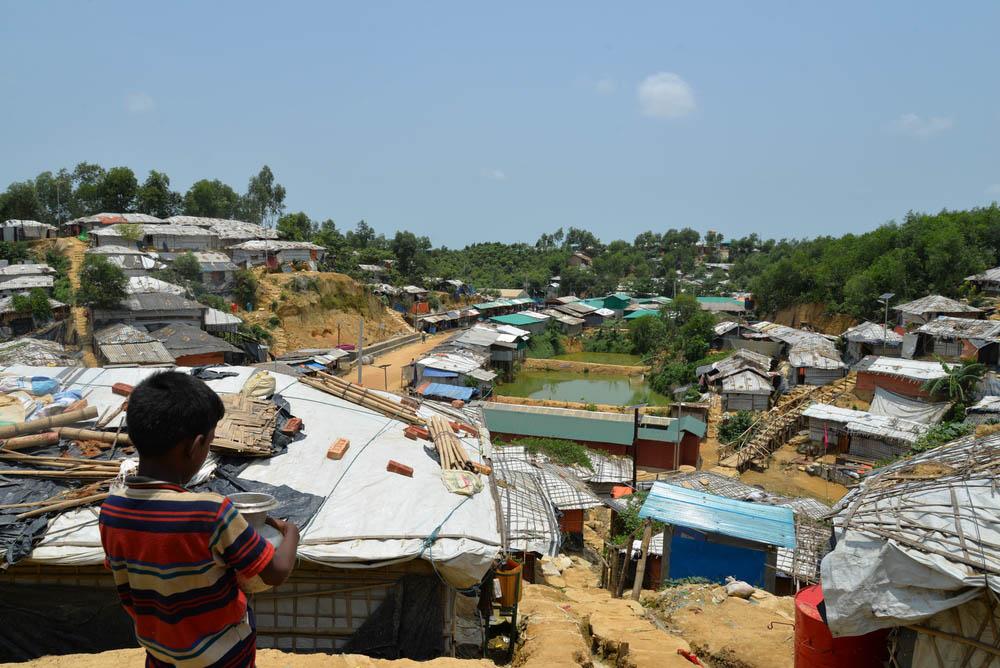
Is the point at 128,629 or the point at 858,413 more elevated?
the point at 128,629

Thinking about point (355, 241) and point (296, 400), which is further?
point (355, 241)

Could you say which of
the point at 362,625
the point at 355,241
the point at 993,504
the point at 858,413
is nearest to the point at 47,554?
the point at 362,625

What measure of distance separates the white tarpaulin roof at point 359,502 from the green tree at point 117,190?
43653 millimetres

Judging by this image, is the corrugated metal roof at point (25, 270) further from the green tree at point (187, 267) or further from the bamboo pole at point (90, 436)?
the bamboo pole at point (90, 436)

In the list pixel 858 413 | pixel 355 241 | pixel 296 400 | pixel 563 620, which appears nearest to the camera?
pixel 563 620

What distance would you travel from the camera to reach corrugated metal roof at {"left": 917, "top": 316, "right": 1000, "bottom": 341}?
2236 cm

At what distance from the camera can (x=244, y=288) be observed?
33.3 m

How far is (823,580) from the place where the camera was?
3.85 metres

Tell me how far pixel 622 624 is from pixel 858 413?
53.0 feet

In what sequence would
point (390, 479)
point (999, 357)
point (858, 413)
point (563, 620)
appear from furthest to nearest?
point (999, 357) < point (858, 413) < point (563, 620) < point (390, 479)

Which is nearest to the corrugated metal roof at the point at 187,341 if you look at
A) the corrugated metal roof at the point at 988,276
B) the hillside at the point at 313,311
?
the hillside at the point at 313,311

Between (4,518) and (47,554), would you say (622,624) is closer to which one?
(47,554)


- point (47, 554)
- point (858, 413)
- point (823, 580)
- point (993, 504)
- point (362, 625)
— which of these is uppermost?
point (993, 504)

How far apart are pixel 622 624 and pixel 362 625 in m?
3.01
